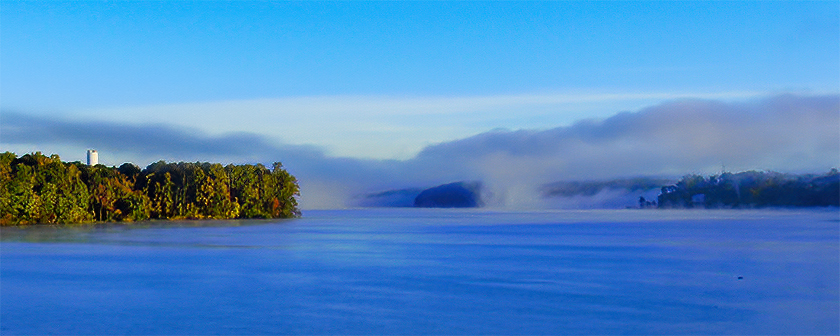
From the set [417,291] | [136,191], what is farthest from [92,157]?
[417,291]

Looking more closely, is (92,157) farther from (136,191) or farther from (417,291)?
(417,291)

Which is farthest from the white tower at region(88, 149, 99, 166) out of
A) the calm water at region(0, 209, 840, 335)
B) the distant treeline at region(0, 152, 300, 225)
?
the calm water at region(0, 209, 840, 335)

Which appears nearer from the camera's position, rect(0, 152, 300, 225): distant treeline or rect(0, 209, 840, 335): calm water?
rect(0, 209, 840, 335): calm water

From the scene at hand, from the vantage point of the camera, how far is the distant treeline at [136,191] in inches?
1614

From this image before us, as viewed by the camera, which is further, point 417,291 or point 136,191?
point 136,191

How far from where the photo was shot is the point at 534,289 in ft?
44.2

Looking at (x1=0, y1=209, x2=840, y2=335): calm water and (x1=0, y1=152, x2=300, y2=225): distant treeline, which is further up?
(x1=0, y1=152, x2=300, y2=225): distant treeline

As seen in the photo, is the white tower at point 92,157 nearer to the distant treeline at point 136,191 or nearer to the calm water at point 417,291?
the distant treeline at point 136,191

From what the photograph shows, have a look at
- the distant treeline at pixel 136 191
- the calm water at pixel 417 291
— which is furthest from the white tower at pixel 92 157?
the calm water at pixel 417 291

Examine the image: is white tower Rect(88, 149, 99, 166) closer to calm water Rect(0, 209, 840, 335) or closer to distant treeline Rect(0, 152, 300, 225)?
distant treeline Rect(0, 152, 300, 225)

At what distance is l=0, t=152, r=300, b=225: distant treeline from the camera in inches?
1614

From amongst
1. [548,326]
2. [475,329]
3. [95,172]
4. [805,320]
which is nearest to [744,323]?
[805,320]

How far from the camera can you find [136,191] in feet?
161

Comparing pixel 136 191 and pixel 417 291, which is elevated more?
pixel 136 191
